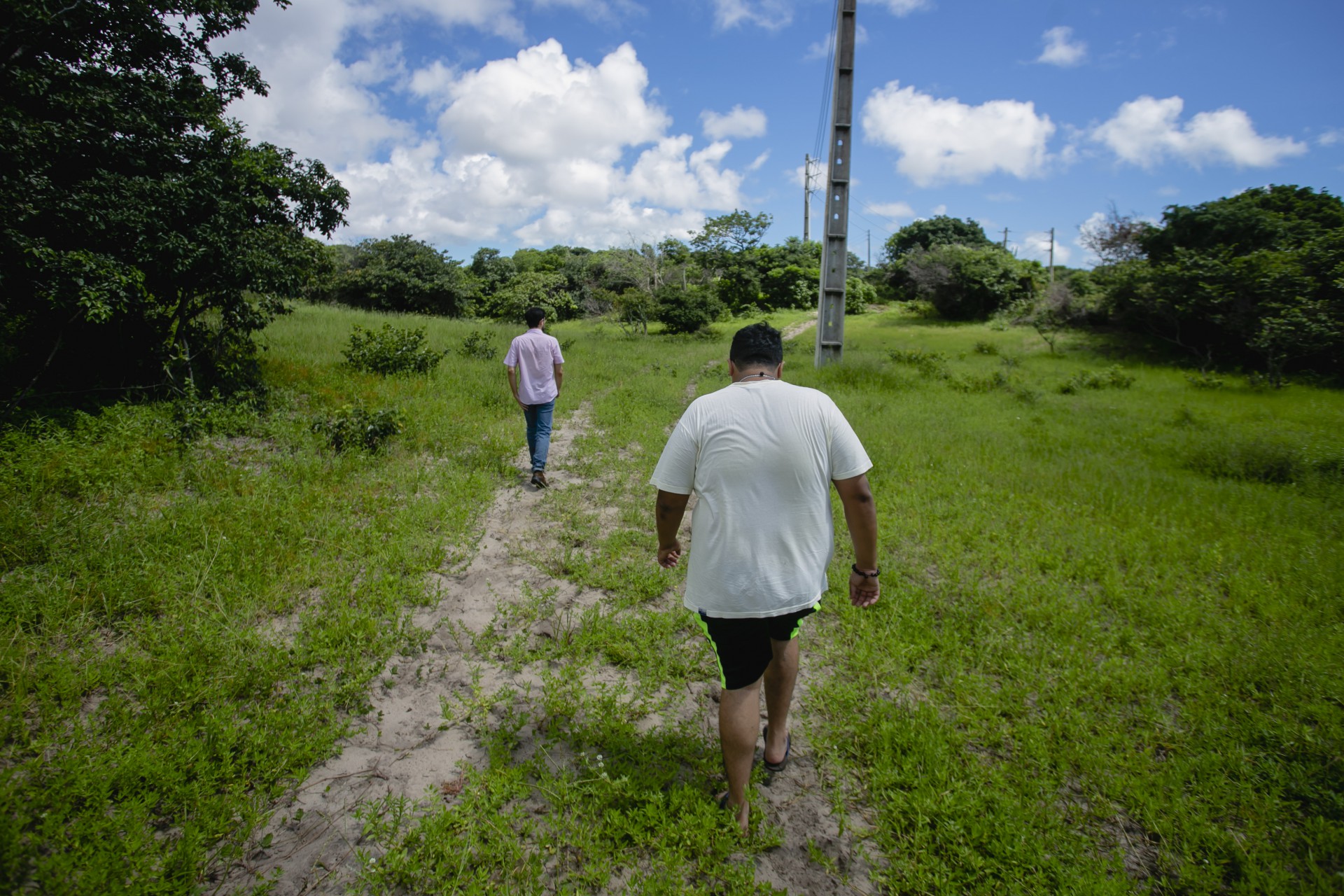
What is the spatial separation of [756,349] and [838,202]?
13.2 metres

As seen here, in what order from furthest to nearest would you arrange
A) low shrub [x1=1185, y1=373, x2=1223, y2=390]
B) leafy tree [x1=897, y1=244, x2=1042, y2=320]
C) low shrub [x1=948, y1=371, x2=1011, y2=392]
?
1. leafy tree [x1=897, y1=244, x2=1042, y2=320]
2. low shrub [x1=948, y1=371, x2=1011, y2=392]
3. low shrub [x1=1185, y1=373, x2=1223, y2=390]

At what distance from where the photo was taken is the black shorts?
2.16 m

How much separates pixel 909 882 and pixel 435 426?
7.27 metres

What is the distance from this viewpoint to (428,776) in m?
2.59

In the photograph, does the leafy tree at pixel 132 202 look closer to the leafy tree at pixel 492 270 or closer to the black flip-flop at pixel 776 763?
the black flip-flop at pixel 776 763

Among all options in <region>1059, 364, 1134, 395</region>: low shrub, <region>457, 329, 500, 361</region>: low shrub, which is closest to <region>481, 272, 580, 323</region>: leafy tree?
<region>457, 329, 500, 361</region>: low shrub

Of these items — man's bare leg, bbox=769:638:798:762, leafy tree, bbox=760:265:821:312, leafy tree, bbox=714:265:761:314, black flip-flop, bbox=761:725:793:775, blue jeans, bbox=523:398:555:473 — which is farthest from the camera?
leafy tree, bbox=760:265:821:312

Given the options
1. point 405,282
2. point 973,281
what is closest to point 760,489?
point 973,281

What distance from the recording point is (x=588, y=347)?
62.7 feet

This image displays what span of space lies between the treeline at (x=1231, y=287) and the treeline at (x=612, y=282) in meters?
14.1

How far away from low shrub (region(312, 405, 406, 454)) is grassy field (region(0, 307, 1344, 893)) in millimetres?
213

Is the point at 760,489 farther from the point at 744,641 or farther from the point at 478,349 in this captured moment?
the point at 478,349

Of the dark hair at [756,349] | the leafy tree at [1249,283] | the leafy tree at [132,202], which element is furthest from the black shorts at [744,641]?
the leafy tree at [1249,283]

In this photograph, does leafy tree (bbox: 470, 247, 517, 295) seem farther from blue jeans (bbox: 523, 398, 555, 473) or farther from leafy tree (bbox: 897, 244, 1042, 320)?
blue jeans (bbox: 523, 398, 555, 473)
